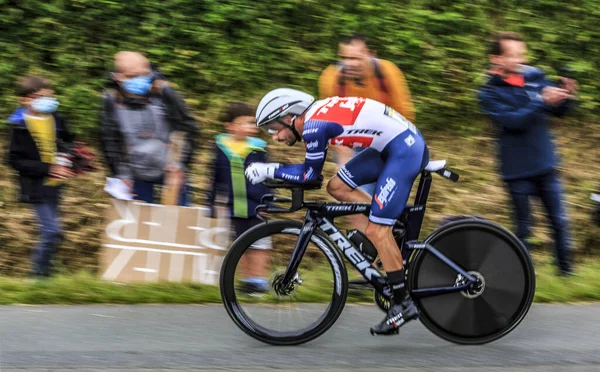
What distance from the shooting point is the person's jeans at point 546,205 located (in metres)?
6.87

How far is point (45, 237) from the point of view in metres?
7.19

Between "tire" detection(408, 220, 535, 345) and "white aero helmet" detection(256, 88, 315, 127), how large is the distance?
109 cm

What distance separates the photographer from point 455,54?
1047 cm

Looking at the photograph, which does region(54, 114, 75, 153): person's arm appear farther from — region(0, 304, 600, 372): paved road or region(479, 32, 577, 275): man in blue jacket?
region(479, 32, 577, 275): man in blue jacket

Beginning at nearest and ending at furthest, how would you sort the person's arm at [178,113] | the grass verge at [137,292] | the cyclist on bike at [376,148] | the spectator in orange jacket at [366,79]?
the cyclist on bike at [376,148], the grass verge at [137,292], the spectator in orange jacket at [366,79], the person's arm at [178,113]

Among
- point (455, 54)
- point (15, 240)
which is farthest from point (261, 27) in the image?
point (15, 240)

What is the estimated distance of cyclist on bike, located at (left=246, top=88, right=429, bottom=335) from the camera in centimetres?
526

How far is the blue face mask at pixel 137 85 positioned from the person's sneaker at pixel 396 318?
9.35 ft

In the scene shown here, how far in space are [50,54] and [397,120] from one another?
20.3 ft

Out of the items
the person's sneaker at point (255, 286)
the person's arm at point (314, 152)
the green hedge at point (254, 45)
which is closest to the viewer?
the person's arm at point (314, 152)

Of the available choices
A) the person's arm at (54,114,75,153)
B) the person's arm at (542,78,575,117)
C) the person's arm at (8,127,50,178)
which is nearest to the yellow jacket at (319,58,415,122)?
the person's arm at (542,78,575,117)

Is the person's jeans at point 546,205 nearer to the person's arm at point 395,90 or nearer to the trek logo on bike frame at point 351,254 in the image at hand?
the person's arm at point 395,90

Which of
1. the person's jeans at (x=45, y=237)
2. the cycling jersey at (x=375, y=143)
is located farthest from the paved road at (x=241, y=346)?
the person's jeans at (x=45, y=237)

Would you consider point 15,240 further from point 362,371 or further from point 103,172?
point 362,371
